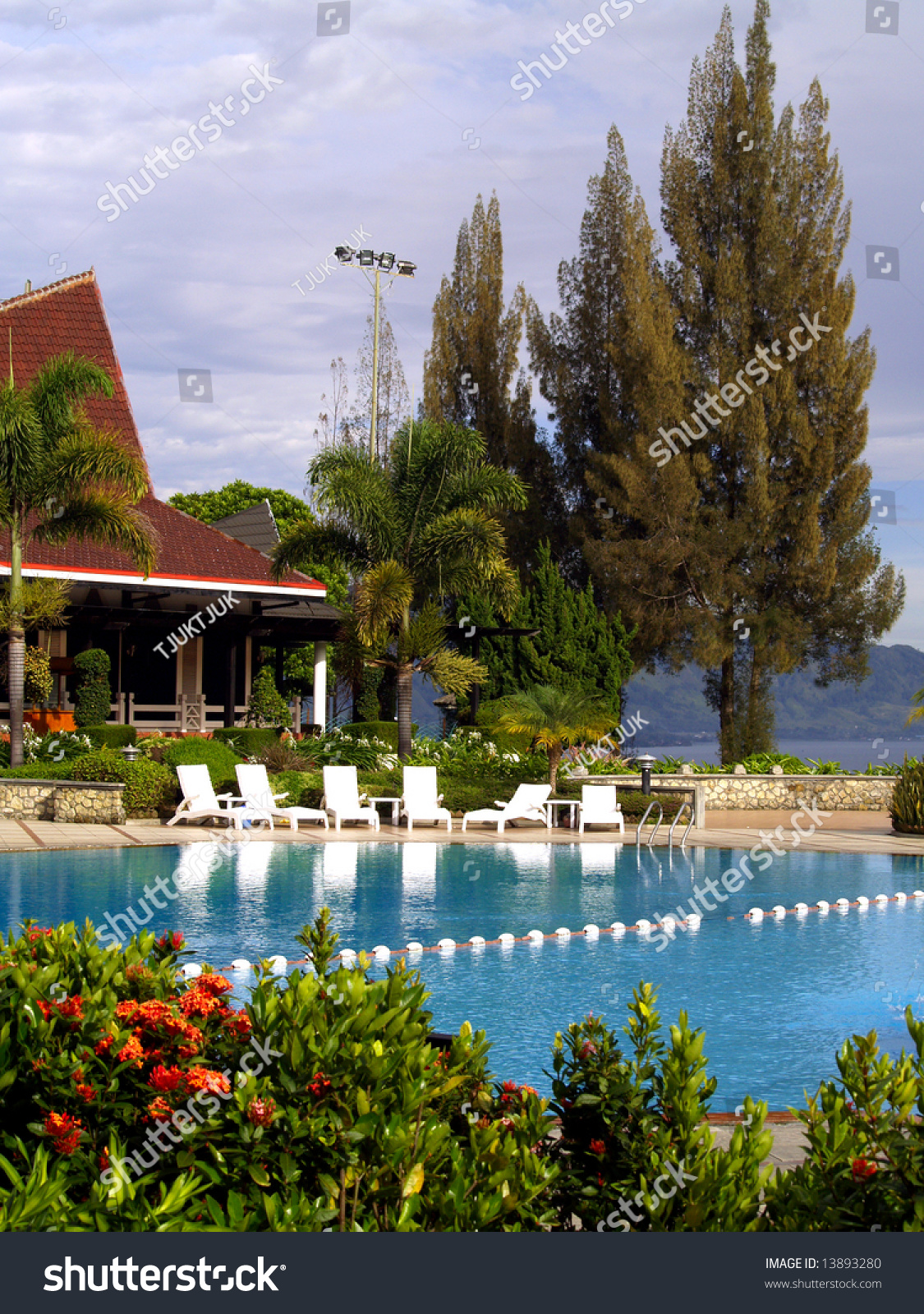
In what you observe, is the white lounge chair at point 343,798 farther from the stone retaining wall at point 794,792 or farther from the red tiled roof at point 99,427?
the red tiled roof at point 99,427

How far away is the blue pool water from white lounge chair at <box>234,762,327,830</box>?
4.01ft

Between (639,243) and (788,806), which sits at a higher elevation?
(639,243)

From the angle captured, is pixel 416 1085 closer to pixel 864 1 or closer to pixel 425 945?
pixel 425 945

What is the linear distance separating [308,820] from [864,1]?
13.1 meters

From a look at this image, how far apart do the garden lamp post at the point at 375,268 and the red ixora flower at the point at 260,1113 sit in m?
29.4

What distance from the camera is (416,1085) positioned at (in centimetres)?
285

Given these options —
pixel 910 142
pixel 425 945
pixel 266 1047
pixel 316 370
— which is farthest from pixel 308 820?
pixel 316 370

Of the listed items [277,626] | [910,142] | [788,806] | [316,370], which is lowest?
[788,806]

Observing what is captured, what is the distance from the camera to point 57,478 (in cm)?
1839

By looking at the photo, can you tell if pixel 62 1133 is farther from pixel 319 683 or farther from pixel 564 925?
pixel 319 683

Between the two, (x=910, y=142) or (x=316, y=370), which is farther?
(x=316, y=370)

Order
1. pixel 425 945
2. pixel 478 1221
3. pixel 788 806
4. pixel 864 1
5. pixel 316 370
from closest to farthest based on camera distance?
pixel 478 1221
pixel 425 945
pixel 864 1
pixel 788 806
pixel 316 370

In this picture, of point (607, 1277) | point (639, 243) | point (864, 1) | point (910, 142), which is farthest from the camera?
point (639, 243)

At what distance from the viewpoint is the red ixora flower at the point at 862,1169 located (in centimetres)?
275
